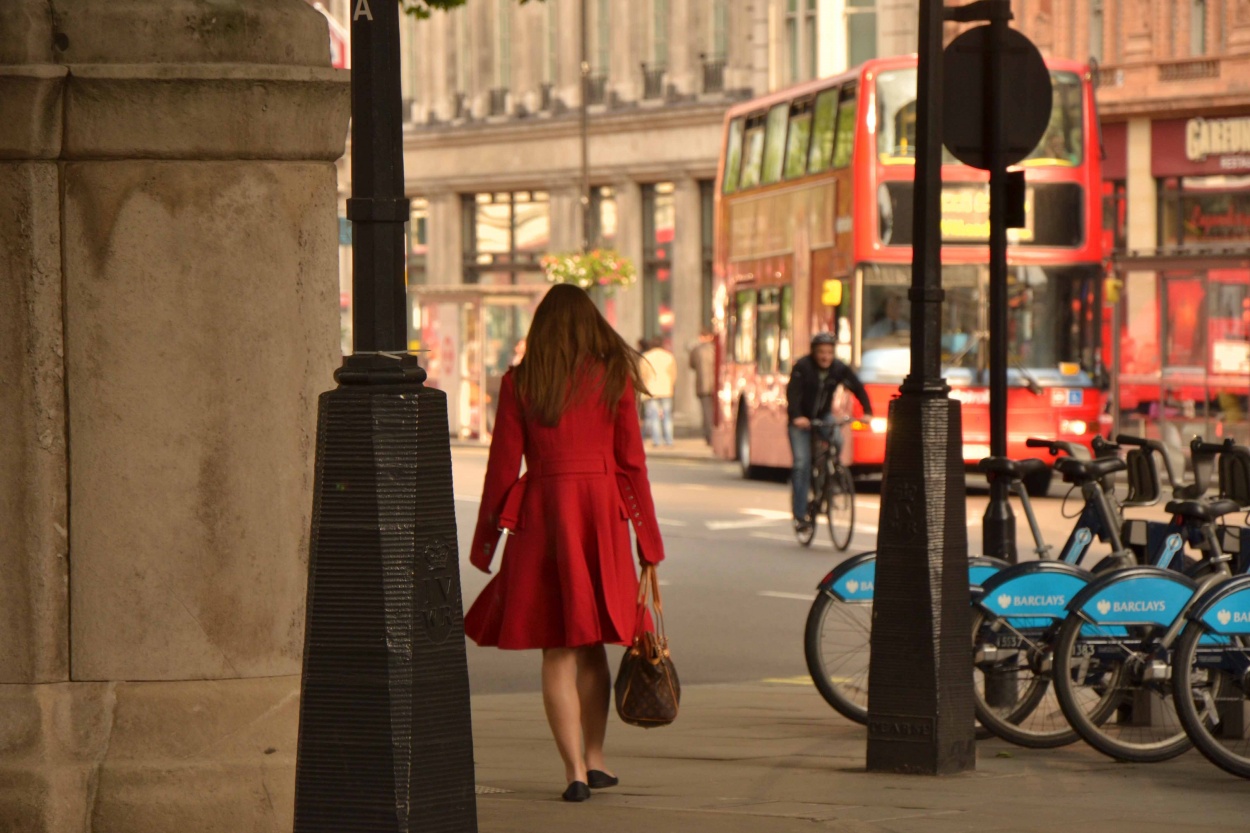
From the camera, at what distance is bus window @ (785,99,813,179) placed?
27.8 meters

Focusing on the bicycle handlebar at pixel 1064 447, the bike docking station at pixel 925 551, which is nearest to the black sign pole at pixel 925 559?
the bike docking station at pixel 925 551

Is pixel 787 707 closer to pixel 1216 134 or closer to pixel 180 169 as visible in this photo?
pixel 180 169

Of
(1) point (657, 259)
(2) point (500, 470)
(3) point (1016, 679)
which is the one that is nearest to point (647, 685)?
(2) point (500, 470)

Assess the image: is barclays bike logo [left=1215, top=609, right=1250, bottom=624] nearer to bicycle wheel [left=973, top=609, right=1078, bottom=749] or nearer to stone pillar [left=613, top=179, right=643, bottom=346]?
bicycle wheel [left=973, top=609, right=1078, bottom=749]

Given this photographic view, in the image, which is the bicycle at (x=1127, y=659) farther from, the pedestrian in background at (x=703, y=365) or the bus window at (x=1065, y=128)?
the pedestrian in background at (x=703, y=365)

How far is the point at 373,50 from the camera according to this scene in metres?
5.11

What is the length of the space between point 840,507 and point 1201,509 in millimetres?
10896

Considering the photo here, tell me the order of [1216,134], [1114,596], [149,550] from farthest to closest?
1. [1216,134]
2. [1114,596]
3. [149,550]

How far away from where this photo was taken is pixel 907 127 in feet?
84.4

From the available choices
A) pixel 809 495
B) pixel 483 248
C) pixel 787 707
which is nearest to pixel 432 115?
pixel 483 248

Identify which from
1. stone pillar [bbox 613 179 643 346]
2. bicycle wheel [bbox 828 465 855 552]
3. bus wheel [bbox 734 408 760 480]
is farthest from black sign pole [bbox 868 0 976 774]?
stone pillar [bbox 613 179 643 346]

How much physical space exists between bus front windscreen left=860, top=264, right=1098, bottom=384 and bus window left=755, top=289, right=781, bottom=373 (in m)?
3.20

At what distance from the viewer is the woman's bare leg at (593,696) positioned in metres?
7.77

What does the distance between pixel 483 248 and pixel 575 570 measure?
47616 millimetres
